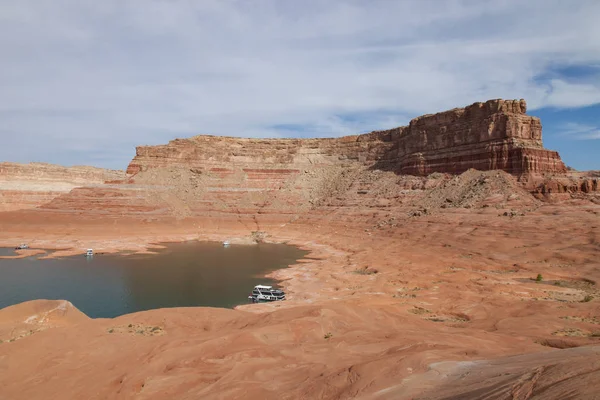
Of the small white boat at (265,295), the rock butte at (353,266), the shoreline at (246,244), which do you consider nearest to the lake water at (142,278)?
the small white boat at (265,295)

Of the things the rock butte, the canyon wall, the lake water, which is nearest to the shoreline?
the rock butte

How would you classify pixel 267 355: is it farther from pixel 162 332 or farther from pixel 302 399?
pixel 162 332

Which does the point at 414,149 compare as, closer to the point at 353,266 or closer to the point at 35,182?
the point at 353,266

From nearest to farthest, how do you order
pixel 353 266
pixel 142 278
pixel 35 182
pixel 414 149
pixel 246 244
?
1. pixel 142 278
2. pixel 353 266
3. pixel 246 244
4. pixel 414 149
5. pixel 35 182

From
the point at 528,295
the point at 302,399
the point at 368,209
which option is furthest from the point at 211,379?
the point at 368,209

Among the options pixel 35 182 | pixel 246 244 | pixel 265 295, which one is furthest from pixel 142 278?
pixel 35 182
